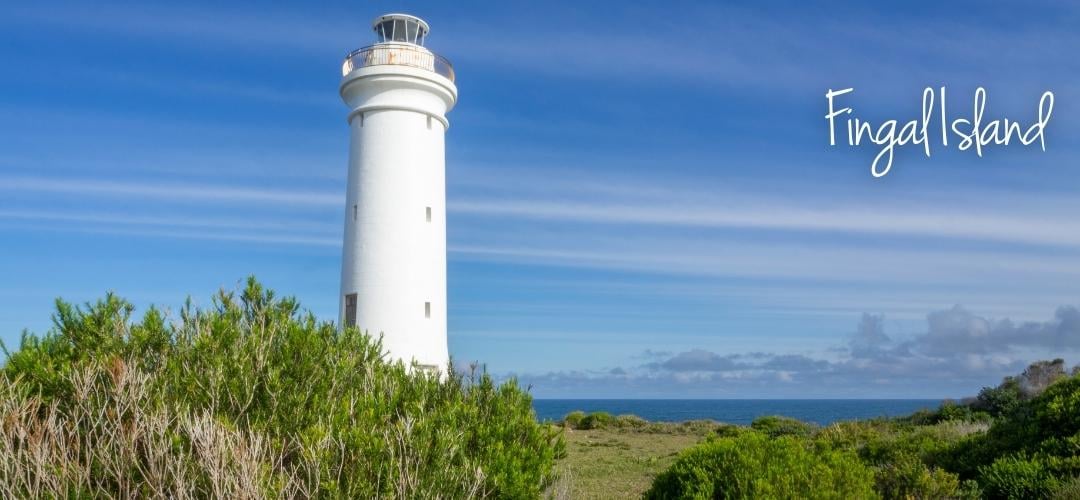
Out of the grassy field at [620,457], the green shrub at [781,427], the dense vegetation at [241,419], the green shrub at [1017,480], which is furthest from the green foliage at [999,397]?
the dense vegetation at [241,419]

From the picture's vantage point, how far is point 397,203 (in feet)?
64.3

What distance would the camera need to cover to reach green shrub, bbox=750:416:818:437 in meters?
24.7

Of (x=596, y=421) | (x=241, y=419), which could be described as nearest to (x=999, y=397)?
(x=596, y=421)

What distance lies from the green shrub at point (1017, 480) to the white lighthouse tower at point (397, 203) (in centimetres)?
1226

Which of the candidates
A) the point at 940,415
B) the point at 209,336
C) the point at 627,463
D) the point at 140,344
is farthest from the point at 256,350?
the point at 940,415

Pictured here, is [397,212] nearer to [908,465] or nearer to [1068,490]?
[908,465]

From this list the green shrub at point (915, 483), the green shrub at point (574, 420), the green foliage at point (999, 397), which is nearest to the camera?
the green shrub at point (915, 483)

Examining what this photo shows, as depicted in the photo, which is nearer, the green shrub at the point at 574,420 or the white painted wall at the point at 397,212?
the white painted wall at the point at 397,212

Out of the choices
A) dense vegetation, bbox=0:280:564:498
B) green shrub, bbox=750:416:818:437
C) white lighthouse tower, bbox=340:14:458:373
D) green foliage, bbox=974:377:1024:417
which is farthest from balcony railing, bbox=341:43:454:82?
green foliage, bbox=974:377:1024:417

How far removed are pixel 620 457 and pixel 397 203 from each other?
30.7ft

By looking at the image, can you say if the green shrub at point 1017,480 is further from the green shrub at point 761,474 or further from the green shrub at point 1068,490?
the green shrub at point 761,474

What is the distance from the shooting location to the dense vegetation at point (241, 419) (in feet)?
24.2

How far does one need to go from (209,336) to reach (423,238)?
10.4 meters

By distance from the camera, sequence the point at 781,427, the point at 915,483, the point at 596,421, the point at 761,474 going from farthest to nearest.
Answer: the point at 596,421 < the point at 781,427 < the point at 915,483 < the point at 761,474
